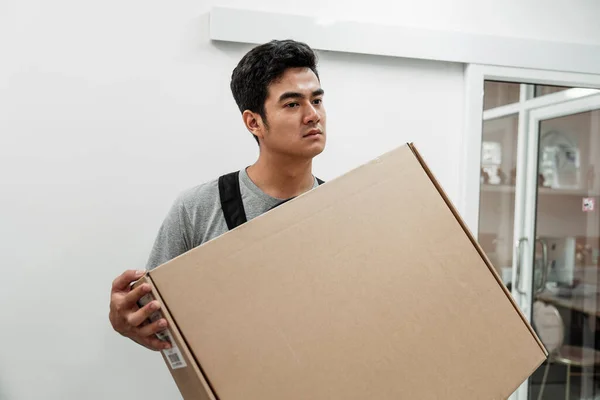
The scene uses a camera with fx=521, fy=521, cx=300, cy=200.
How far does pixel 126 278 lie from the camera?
85 centimetres

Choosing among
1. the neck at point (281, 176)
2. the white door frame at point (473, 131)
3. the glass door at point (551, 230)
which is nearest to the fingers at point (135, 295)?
the neck at point (281, 176)

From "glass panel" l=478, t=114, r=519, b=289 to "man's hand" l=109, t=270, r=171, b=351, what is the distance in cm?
210

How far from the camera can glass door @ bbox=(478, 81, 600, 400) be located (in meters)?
2.48

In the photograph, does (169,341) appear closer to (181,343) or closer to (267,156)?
(181,343)

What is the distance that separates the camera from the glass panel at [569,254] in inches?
98.7

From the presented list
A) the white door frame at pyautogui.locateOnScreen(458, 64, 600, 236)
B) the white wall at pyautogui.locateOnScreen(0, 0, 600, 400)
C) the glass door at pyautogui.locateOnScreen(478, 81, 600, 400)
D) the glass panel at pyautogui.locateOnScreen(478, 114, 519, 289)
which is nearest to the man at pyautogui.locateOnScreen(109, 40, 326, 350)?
the white wall at pyautogui.locateOnScreen(0, 0, 600, 400)

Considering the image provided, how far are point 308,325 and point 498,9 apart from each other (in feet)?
5.40

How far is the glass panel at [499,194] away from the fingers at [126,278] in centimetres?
209

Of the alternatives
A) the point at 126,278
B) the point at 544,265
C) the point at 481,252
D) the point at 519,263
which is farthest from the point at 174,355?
the point at 544,265

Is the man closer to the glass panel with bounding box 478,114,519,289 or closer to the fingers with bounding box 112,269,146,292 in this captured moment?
the fingers with bounding box 112,269,146,292

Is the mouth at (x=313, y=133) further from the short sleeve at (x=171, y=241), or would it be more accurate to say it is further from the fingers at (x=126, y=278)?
the fingers at (x=126, y=278)

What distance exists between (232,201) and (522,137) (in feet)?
6.03

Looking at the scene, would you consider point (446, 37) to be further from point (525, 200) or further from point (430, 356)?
point (430, 356)

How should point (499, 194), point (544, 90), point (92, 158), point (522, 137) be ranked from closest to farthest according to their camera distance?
1. point (92, 158)
2. point (544, 90)
3. point (522, 137)
4. point (499, 194)
